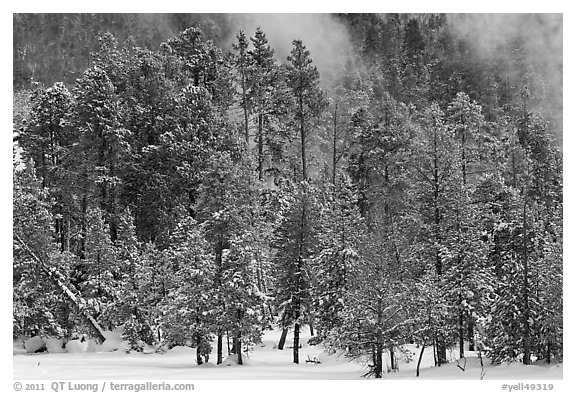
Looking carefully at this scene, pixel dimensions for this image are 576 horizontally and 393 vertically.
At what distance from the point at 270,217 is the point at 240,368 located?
1251 centimetres

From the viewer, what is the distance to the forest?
25688 millimetres

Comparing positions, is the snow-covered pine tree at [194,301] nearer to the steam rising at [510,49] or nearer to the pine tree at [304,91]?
the pine tree at [304,91]

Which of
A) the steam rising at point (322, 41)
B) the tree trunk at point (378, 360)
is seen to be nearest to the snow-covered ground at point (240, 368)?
the tree trunk at point (378, 360)

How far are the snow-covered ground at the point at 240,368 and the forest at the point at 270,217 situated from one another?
0.79m

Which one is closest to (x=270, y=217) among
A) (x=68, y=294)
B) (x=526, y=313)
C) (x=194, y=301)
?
(x=194, y=301)

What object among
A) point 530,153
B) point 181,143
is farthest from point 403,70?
point 181,143

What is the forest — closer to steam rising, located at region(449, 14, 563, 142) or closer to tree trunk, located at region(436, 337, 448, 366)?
tree trunk, located at region(436, 337, 448, 366)

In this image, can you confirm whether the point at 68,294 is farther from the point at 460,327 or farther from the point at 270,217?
the point at 460,327

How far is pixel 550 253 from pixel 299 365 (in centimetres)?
1144

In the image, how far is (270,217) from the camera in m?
37.8

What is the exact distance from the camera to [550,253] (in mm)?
23969

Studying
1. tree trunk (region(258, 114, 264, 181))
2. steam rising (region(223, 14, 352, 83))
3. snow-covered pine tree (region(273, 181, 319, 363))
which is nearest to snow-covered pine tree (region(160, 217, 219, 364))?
snow-covered pine tree (region(273, 181, 319, 363))
